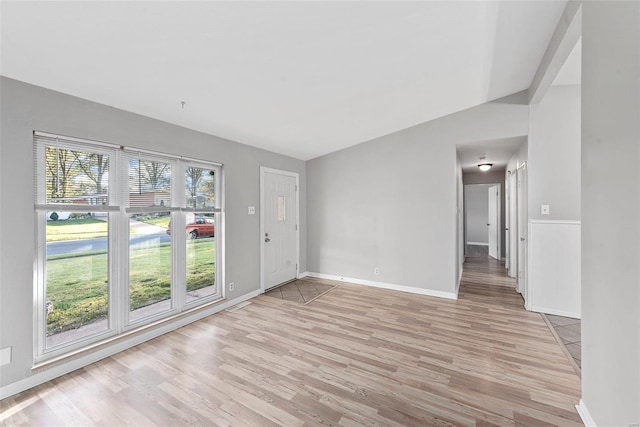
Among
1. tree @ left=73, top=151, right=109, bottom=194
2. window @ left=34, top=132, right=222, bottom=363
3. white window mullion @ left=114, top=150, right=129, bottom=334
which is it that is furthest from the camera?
white window mullion @ left=114, top=150, right=129, bottom=334

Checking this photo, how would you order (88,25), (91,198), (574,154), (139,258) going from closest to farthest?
(88,25) → (91,198) → (139,258) → (574,154)

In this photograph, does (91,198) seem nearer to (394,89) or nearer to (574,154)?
(394,89)

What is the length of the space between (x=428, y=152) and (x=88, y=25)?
13.6 feet

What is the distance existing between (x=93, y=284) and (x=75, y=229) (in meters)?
0.57

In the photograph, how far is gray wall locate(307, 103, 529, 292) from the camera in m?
4.08

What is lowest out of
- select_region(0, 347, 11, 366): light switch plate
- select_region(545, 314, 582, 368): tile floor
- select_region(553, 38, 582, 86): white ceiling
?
select_region(545, 314, 582, 368): tile floor

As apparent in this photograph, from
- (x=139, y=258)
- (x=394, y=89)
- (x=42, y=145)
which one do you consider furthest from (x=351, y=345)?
(x=42, y=145)

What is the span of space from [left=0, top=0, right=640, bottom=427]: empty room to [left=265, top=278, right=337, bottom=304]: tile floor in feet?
0.32

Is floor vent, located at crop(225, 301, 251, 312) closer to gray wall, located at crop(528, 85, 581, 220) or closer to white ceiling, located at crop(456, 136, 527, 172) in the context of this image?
white ceiling, located at crop(456, 136, 527, 172)

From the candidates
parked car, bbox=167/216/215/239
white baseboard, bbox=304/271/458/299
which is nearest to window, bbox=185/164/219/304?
parked car, bbox=167/216/215/239

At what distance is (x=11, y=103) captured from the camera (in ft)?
6.64

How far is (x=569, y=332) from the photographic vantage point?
2.98 m

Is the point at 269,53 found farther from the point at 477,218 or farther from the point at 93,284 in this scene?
the point at 477,218

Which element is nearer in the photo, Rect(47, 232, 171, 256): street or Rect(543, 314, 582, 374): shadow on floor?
Rect(47, 232, 171, 256): street
